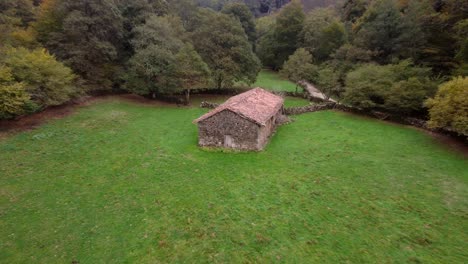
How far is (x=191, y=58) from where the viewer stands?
1314 inches

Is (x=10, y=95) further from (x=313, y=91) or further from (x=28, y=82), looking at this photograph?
(x=313, y=91)

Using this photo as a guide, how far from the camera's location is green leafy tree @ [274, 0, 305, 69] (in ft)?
182

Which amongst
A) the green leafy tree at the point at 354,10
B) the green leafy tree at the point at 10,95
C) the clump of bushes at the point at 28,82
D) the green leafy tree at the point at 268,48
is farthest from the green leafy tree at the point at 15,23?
the green leafy tree at the point at 354,10

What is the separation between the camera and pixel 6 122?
23641mm

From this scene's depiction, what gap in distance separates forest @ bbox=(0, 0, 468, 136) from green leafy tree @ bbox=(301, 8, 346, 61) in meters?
4.35

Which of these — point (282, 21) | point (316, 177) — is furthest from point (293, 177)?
point (282, 21)

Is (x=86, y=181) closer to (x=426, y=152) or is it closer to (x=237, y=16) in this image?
(x=426, y=152)

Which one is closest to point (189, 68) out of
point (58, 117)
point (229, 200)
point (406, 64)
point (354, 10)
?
point (58, 117)

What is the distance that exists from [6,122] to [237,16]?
4678cm

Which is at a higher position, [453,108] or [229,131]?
[453,108]

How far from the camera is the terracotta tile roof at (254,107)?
20.8m

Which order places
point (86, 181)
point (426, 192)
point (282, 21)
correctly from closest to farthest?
point (426, 192) → point (86, 181) → point (282, 21)

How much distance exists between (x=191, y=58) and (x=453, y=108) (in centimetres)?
2625

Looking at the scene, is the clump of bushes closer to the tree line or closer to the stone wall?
the stone wall
